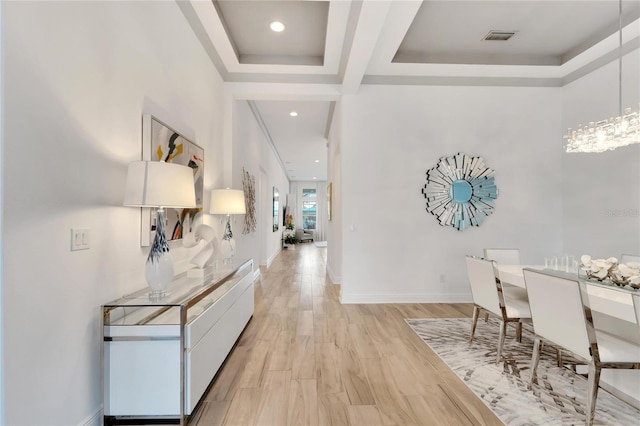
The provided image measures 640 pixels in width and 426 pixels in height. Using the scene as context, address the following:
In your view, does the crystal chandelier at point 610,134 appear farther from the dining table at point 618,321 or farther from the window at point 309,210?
the window at point 309,210

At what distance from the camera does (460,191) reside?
4.27 m

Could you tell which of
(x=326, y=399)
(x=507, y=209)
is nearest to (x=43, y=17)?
(x=326, y=399)

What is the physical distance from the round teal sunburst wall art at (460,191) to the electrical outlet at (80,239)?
387cm

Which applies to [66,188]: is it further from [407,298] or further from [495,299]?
[407,298]

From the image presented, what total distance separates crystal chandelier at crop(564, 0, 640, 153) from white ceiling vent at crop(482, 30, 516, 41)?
94cm

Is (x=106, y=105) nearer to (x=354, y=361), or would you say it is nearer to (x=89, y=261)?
(x=89, y=261)

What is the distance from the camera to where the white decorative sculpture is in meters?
2.55

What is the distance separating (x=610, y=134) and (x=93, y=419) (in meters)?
4.41

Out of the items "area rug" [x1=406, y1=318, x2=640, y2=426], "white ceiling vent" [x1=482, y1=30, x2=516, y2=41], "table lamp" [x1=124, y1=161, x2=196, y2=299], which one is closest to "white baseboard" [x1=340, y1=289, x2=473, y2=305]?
"area rug" [x1=406, y1=318, x2=640, y2=426]

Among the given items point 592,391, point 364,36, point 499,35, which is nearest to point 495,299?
point 592,391

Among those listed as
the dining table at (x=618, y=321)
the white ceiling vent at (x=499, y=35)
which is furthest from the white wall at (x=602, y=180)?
the dining table at (x=618, y=321)

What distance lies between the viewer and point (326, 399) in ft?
6.61

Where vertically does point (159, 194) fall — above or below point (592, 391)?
above

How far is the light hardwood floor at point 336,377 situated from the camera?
185cm
